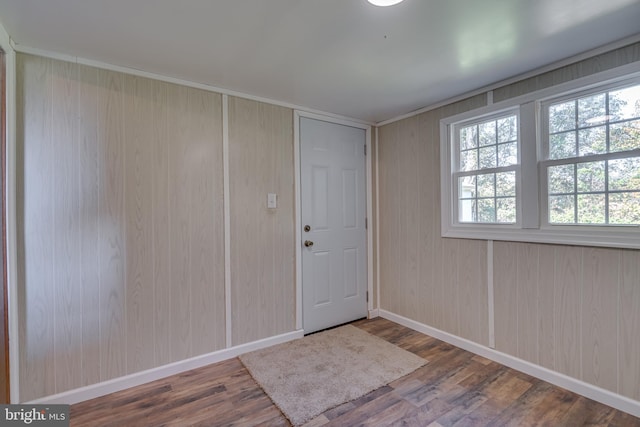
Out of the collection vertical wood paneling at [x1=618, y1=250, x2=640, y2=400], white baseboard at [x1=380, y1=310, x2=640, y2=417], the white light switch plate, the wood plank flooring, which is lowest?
the wood plank flooring

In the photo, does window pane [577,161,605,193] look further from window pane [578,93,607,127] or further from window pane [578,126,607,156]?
window pane [578,93,607,127]

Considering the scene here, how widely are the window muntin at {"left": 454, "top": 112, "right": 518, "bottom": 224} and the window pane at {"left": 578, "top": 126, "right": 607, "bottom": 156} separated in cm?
39

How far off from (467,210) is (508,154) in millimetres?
575

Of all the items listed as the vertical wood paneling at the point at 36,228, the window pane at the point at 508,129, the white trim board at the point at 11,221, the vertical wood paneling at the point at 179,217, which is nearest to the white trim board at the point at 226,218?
the vertical wood paneling at the point at 179,217

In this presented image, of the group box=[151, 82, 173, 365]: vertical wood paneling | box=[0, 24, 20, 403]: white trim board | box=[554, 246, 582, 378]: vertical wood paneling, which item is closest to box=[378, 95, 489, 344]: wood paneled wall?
box=[554, 246, 582, 378]: vertical wood paneling

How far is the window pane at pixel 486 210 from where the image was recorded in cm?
248

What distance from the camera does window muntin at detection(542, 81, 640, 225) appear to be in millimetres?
1803

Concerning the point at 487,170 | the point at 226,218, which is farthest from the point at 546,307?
the point at 226,218

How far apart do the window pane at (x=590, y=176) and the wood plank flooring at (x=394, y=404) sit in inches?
54.8

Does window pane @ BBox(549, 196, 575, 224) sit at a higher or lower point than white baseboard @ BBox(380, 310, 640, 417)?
higher

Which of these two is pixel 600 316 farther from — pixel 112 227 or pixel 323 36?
pixel 112 227

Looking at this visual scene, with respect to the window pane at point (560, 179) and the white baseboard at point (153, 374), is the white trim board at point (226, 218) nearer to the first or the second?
the white baseboard at point (153, 374)

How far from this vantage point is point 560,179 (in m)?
2.08

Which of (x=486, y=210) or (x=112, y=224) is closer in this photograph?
(x=112, y=224)
